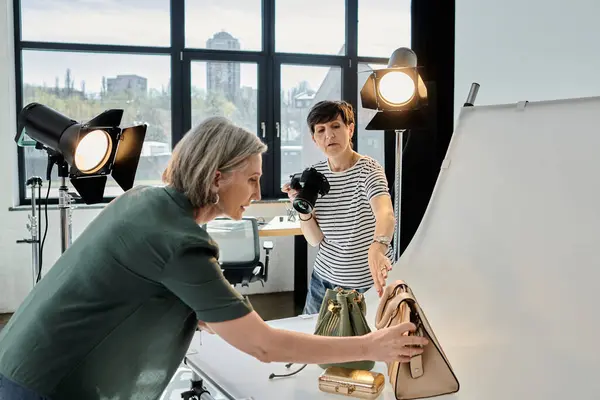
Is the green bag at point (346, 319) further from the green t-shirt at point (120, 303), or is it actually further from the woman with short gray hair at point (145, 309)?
the green t-shirt at point (120, 303)

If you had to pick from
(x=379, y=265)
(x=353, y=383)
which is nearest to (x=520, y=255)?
(x=353, y=383)

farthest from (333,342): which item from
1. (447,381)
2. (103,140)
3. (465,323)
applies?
(103,140)

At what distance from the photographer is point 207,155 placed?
1.13 meters

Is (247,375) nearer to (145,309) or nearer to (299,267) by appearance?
(145,309)

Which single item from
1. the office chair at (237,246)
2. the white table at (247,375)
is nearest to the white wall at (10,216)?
the office chair at (237,246)

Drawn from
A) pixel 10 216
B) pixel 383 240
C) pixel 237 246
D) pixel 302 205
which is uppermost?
pixel 302 205

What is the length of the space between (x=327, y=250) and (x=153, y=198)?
1095 mm

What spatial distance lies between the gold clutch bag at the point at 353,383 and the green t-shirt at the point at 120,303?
0.25 m

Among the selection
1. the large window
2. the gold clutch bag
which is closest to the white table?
the gold clutch bag

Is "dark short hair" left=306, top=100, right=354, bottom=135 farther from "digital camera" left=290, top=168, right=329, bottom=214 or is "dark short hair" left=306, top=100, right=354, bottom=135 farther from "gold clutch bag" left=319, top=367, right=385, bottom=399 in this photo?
"gold clutch bag" left=319, top=367, right=385, bottom=399

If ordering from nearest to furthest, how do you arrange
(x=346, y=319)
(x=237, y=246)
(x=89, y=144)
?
(x=346, y=319)
(x=89, y=144)
(x=237, y=246)

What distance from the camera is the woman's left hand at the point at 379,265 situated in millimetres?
1671

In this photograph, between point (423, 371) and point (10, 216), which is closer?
point (423, 371)

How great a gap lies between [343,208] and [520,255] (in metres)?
0.86
